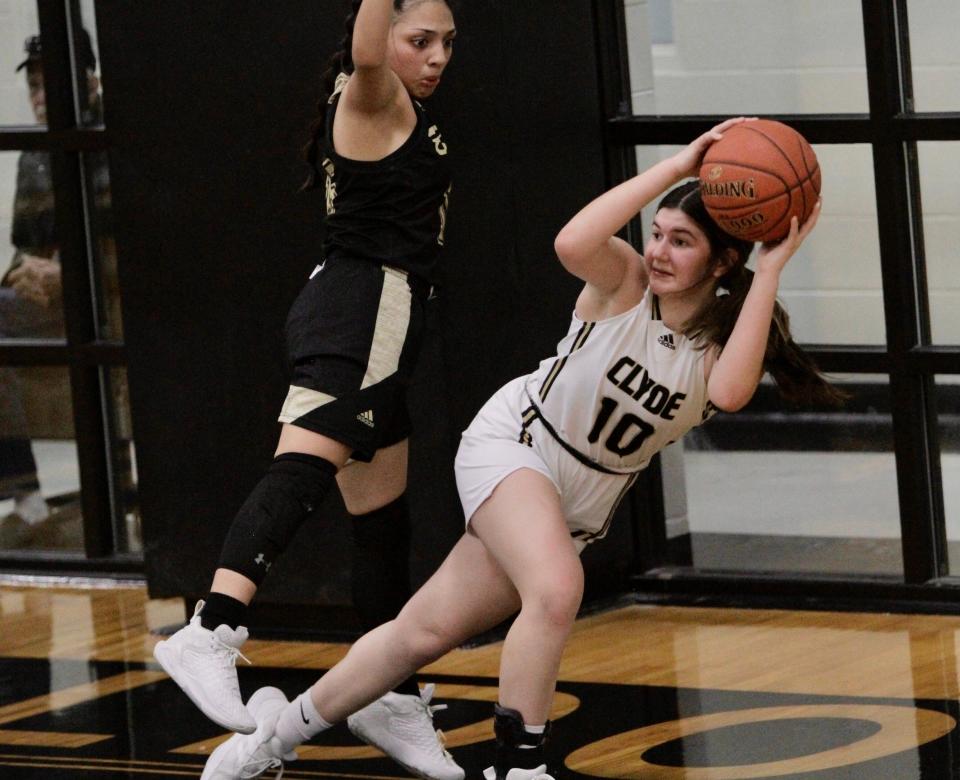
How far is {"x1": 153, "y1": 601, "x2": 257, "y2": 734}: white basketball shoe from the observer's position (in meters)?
3.72

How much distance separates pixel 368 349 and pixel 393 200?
0.33 metres

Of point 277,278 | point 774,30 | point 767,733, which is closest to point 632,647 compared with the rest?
point 767,733

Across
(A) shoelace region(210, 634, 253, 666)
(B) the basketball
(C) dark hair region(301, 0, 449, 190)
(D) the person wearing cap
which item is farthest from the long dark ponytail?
(D) the person wearing cap

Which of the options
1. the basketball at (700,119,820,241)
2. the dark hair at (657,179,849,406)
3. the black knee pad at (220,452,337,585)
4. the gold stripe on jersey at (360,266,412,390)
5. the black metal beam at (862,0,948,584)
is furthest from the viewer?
the black metal beam at (862,0,948,584)

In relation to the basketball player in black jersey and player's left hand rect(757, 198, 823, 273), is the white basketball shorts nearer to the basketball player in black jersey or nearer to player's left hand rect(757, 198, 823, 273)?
the basketball player in black jersey

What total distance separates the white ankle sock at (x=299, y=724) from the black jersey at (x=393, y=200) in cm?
97

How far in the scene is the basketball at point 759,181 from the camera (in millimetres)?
3566

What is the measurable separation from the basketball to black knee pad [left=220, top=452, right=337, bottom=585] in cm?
99

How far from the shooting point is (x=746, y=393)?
143 inches

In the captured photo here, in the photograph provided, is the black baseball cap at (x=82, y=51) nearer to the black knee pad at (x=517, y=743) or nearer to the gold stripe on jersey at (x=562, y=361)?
the gold stripe on jersey at (x=562, y=361)

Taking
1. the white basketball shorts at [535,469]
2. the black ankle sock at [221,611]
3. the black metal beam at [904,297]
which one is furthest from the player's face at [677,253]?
the black metal beam at [904,297]

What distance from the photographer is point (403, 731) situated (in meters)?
4.11

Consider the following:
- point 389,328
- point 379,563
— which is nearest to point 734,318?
point 389,328

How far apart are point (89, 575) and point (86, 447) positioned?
1.42 ft
